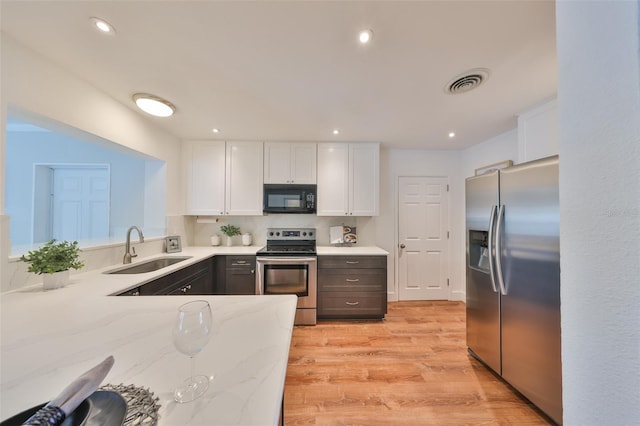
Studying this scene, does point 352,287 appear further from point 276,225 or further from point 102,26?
point 102,26

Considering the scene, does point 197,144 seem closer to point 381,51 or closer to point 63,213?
point 63,213

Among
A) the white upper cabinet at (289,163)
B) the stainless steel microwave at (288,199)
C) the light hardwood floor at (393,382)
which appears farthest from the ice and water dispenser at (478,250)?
the white upper cabinet at (289,163)

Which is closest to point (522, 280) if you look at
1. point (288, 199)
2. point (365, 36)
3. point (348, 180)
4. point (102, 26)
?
point (365, 36)

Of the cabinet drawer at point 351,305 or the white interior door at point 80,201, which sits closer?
the cabinet drawer at point 351,305

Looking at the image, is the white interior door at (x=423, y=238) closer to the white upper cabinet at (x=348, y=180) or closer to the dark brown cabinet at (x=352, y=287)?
the white upper cabinet at (x=348, y=180)

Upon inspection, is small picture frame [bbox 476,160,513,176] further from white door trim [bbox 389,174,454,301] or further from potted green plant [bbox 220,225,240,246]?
potted green plant [bbox 220,225,240,246]

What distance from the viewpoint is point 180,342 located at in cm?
60

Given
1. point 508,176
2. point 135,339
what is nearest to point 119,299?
point 135,339

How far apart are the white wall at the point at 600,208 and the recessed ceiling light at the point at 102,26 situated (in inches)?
80.6

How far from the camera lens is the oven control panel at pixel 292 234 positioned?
11.0 feet

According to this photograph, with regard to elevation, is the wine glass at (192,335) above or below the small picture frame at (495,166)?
below

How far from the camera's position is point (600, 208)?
0.62 metres

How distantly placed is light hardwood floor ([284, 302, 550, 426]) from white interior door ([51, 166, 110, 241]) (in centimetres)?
300

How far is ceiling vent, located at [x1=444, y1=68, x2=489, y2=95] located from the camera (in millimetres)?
1631
